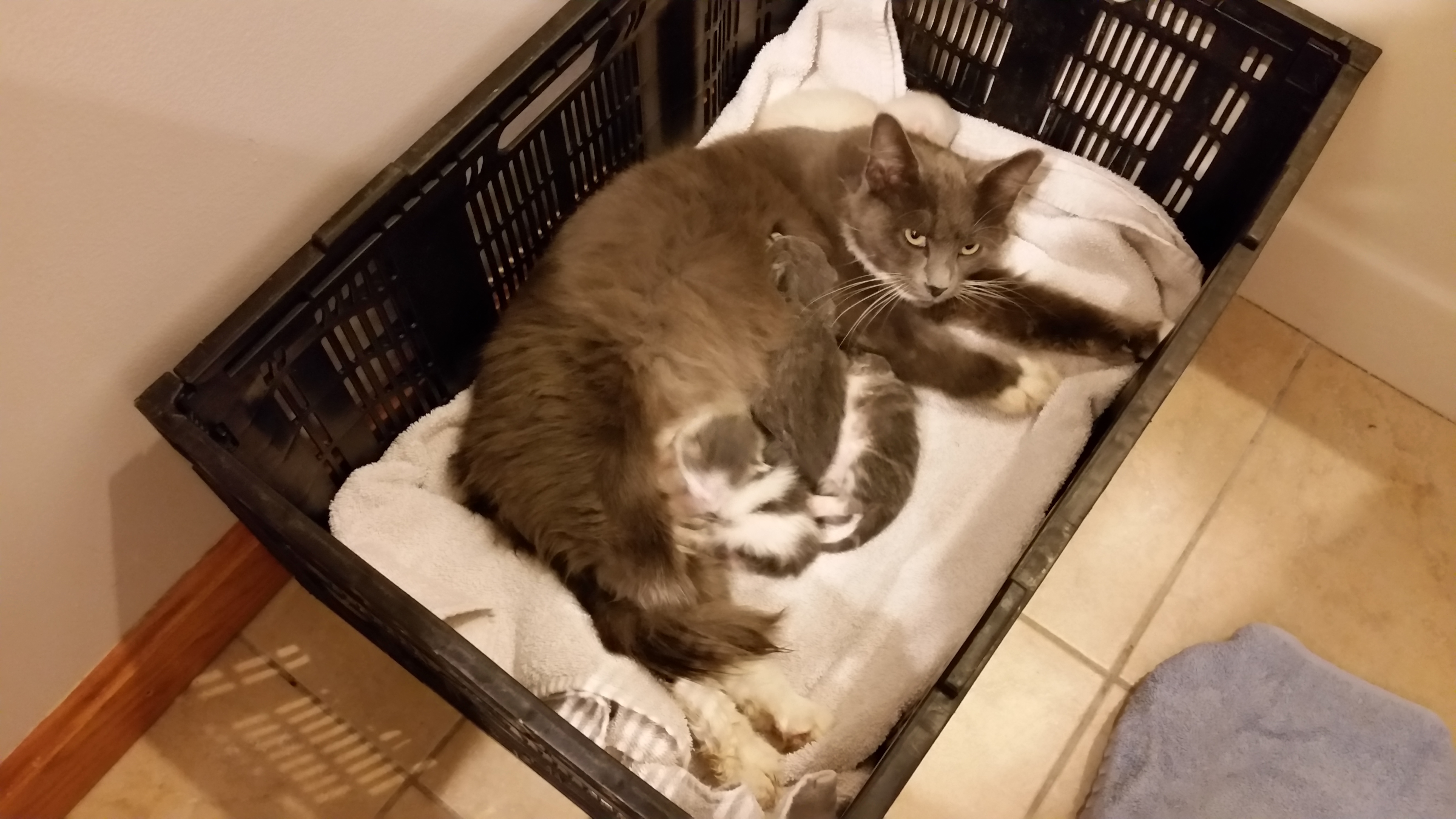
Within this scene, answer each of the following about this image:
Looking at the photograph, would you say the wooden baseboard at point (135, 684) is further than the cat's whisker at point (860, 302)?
No

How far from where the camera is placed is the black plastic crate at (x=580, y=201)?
86cm

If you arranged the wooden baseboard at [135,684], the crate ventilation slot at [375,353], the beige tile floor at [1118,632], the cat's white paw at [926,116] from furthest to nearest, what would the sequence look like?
the cat's white paw at [926,116] → the beige tile floor at [1118,632] → the wooden baseboard at [135,684] → the crate ventilation slot at [375,353]

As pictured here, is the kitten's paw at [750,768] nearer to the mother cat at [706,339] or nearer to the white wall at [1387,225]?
the mother cat at [706,339]

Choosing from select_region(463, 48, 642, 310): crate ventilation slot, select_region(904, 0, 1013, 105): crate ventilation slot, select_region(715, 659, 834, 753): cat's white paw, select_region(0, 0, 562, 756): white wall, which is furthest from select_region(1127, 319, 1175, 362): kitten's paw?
select_region(0, 0, 562, 756): white wall

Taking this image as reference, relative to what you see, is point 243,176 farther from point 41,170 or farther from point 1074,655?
point 1074,655

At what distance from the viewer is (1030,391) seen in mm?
1308

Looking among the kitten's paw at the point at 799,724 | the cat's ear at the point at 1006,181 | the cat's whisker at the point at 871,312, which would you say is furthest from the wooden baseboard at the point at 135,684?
the cat's ear at the point at 1006,181

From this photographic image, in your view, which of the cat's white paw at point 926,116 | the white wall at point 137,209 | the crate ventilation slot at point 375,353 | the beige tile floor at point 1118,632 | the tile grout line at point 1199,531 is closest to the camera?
the white wall at point 137,209

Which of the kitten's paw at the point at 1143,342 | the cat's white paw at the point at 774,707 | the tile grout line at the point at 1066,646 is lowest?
the tile grout line at the point at 1066,646

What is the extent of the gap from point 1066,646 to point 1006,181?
2.12 ft

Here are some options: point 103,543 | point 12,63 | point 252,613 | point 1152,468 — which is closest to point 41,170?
point 12,63

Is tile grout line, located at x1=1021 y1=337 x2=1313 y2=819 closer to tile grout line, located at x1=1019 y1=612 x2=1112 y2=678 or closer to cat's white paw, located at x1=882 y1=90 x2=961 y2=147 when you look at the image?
tile grout line, located at x1=1019 y1=612 x2=1112 y2=678

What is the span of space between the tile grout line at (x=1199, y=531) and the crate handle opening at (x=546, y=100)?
1059 mm

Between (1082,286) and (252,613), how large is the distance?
126 centimetres
